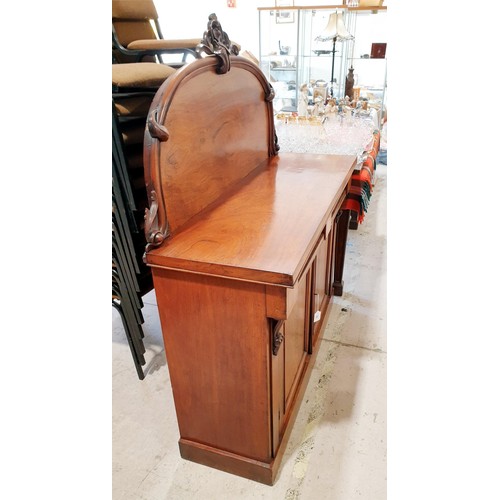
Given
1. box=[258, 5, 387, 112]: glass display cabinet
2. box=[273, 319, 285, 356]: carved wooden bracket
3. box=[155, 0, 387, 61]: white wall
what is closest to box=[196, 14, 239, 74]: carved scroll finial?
box=[273, 319, 285, 356]: carved wooden bracket

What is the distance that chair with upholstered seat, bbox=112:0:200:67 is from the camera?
173cm

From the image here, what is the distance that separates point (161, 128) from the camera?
3.06ft

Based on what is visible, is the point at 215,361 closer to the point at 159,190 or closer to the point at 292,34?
the point at 159,190

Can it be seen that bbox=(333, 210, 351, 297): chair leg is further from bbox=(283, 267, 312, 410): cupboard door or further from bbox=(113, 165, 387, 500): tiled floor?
bbox=(283, 267, 312, 410): cupboard door

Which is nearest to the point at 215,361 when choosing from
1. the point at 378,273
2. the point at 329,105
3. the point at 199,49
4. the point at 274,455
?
the point at 274,455

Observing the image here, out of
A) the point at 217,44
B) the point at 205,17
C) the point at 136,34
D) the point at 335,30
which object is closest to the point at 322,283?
the point at 217,44

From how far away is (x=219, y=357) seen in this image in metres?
1.10

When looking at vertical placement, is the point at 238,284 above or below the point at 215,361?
above

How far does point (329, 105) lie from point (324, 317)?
6.61 feet

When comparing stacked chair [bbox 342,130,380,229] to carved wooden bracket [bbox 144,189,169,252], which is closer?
carved wooden bracket [bbox 144,189,169,252]

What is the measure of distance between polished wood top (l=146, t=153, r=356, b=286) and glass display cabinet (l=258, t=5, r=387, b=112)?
11.7ft

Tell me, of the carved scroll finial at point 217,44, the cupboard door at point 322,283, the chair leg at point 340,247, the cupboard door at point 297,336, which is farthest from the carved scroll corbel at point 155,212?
A: the chair leg at point 340,247

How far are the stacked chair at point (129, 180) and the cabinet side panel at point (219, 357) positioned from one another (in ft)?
1.56

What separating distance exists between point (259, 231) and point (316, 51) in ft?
15.6
